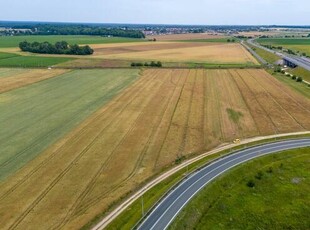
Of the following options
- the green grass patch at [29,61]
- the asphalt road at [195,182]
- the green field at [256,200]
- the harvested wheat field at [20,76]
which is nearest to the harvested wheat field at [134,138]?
the asphalt road at [195,182]

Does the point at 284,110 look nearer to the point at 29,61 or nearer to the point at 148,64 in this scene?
the point at 148,64

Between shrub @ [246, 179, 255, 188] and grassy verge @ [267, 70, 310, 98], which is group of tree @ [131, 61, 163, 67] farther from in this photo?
shrub @ [246, 179, 255, 188]

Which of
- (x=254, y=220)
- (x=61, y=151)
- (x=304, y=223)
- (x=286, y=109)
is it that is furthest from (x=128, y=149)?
(x=286, y=109)

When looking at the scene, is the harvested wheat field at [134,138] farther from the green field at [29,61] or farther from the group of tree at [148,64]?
the green field at [29,61]

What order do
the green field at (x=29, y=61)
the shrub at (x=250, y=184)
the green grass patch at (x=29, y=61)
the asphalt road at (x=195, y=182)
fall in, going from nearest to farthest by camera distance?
the asphalt road at (x=195, y=182) < the shrub at (x=250, y=184) < the green grass patch at (x=29, y=61) < the green field at (x=29, y=61)

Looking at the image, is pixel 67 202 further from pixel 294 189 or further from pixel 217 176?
pixel 294 189

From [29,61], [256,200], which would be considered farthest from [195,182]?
[29,61]
